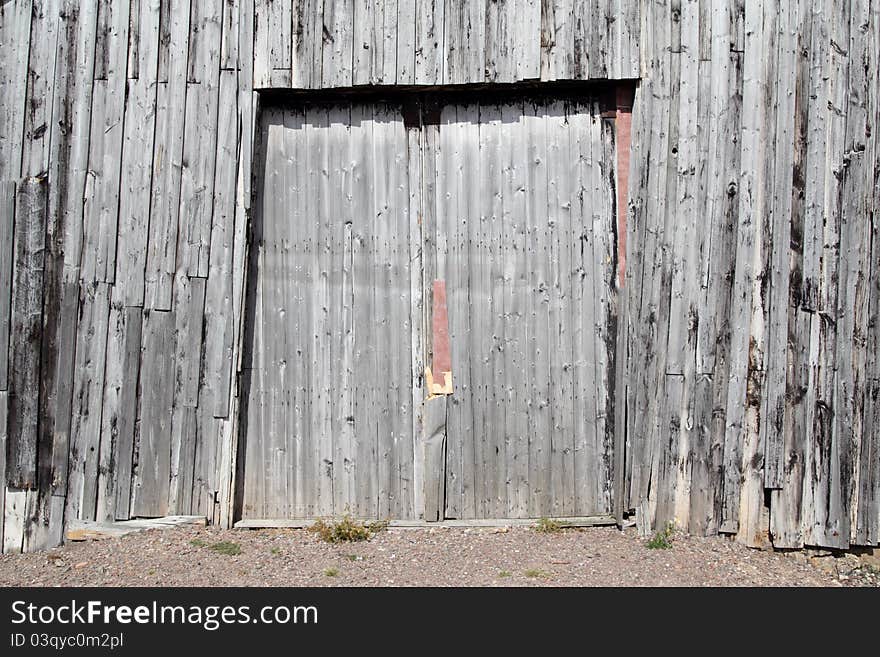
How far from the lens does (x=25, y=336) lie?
522 cm

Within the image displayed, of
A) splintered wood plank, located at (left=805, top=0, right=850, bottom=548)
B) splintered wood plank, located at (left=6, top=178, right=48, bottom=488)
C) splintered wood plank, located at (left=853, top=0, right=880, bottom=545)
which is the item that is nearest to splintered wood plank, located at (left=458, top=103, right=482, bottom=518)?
splintered wood plank, located at (left=805, top=0, right=850, bottom=548)

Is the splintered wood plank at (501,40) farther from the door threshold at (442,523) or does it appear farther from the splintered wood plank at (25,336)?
the splintered wood plank at (25,336)

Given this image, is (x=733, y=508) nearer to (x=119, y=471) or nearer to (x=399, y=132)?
(x=399, y=132)

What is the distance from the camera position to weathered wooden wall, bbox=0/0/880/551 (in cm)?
515

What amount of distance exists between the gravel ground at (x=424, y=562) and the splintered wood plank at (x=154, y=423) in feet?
0.73

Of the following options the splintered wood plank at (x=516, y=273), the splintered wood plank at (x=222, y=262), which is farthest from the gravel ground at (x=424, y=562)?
the splintered wood plank at (x=222, y=262)

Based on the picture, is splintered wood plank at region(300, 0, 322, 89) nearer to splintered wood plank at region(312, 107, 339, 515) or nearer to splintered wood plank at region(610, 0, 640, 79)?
splintered wood plank at region(312, 107, 339, 515)

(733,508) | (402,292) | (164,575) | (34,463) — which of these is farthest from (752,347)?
(34,463)

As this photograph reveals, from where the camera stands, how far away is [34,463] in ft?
17.1

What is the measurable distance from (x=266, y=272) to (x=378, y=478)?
153 cm

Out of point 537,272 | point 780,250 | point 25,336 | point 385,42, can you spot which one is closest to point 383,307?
point 537,272

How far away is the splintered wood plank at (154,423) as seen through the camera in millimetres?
5277

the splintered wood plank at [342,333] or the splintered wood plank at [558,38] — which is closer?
the splintered wood plank at [558,38]

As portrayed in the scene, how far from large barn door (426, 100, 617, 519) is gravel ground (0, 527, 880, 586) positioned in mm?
346
